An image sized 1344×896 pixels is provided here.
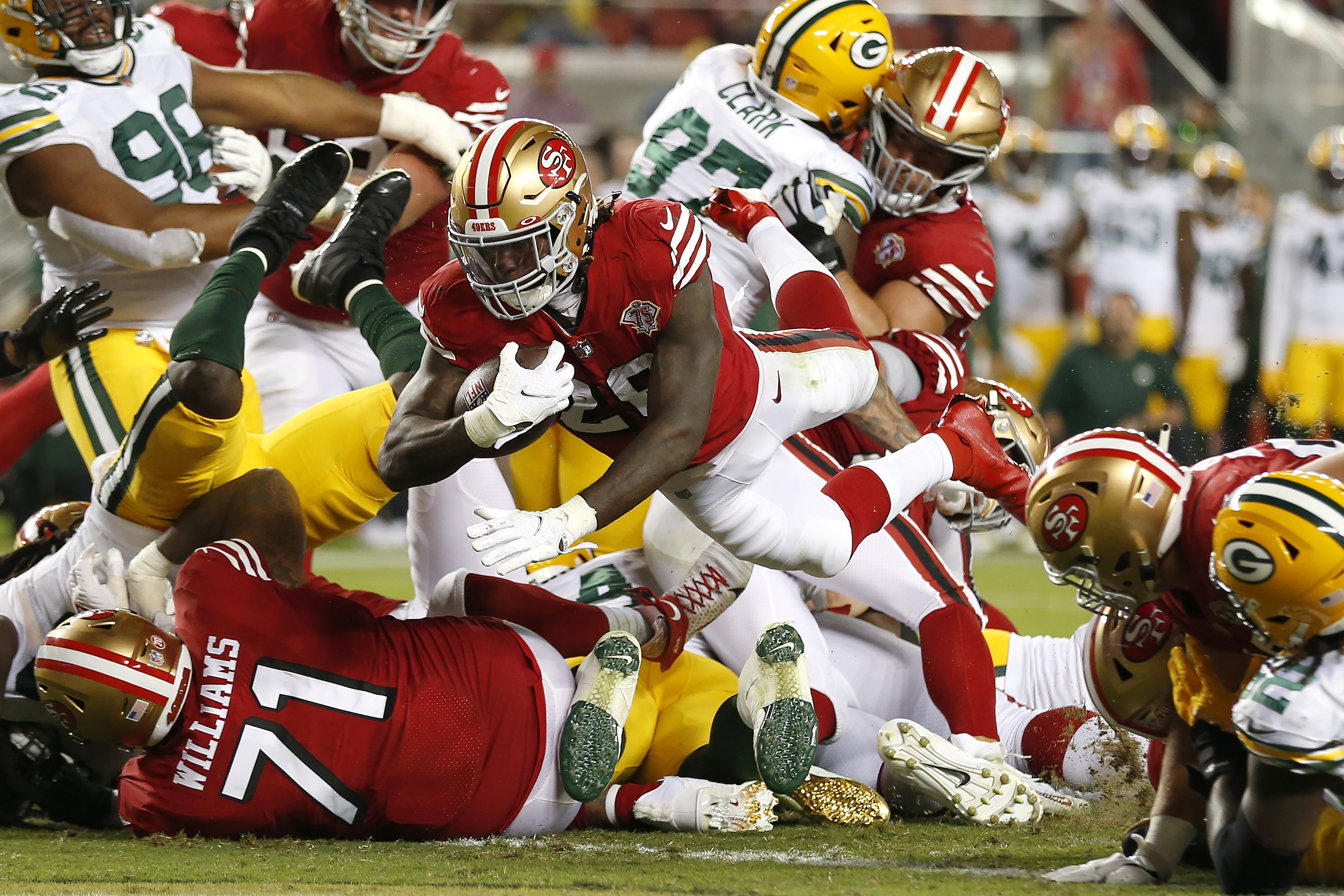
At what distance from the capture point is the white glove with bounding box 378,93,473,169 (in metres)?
4.95

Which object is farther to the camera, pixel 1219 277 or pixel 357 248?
pixel 1219 277

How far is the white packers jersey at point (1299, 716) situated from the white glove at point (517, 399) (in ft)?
4.94

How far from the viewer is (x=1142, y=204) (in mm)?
10867

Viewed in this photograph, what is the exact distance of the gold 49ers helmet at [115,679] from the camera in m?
3.15

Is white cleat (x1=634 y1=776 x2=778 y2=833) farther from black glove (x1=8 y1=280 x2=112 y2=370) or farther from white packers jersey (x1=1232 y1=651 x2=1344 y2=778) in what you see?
black glove (x1=8 y1=280 x2=112 y2=370)

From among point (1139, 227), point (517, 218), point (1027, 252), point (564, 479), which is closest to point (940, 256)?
point (564, 479)

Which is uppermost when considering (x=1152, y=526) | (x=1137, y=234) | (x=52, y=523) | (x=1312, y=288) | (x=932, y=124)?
(x=932, y=124)

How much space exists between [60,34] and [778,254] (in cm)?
229

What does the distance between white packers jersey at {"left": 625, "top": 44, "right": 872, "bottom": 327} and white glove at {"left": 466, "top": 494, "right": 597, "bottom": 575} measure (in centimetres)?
179

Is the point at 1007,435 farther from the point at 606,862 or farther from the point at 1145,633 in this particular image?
the point at 606,862

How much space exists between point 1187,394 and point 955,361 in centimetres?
574

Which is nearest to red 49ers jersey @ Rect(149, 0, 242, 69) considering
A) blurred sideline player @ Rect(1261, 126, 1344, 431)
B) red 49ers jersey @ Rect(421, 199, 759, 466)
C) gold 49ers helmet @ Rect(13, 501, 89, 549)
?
gold 49ers helmet @ Rect(13, 501, 89, 549)

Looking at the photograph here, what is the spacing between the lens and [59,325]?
437 centimetres

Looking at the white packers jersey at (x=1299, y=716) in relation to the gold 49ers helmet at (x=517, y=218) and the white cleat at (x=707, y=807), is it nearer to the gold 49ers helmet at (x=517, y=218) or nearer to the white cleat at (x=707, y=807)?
the white cleat at (x=707, y=807)
